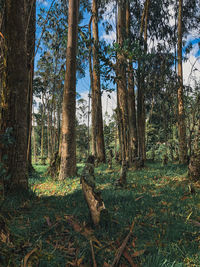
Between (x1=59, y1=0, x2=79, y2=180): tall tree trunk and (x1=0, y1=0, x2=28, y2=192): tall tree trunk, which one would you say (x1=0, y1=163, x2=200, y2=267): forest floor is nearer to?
(x1=0, y1=0, x2=28, y2=192): tall tree trunk

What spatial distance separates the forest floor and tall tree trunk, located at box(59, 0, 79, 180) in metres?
2.25

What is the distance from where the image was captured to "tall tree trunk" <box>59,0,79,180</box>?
582 centimetres

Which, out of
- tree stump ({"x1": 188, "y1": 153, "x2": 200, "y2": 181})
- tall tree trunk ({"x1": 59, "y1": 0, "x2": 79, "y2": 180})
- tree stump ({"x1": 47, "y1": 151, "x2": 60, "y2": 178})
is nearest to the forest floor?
tree stump ({"x1": 188, "y1": 153, "x2": 200, "y2": 181})

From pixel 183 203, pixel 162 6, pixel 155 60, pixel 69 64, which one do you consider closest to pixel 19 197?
pixel 183 203

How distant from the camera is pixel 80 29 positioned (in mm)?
8641

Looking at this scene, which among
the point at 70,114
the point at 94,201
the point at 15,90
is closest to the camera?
the point at 94,201

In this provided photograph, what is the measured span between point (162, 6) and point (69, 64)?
9127 millimetres

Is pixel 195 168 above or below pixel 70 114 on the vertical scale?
below

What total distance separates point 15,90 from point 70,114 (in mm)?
2651

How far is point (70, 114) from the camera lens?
5.95 m

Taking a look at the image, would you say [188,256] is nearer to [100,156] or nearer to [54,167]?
[54,167]

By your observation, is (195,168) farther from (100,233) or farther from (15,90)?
(15,90)

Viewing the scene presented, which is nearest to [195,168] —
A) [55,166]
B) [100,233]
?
[100,233]

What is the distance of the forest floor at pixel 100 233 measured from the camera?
5.27 ft
